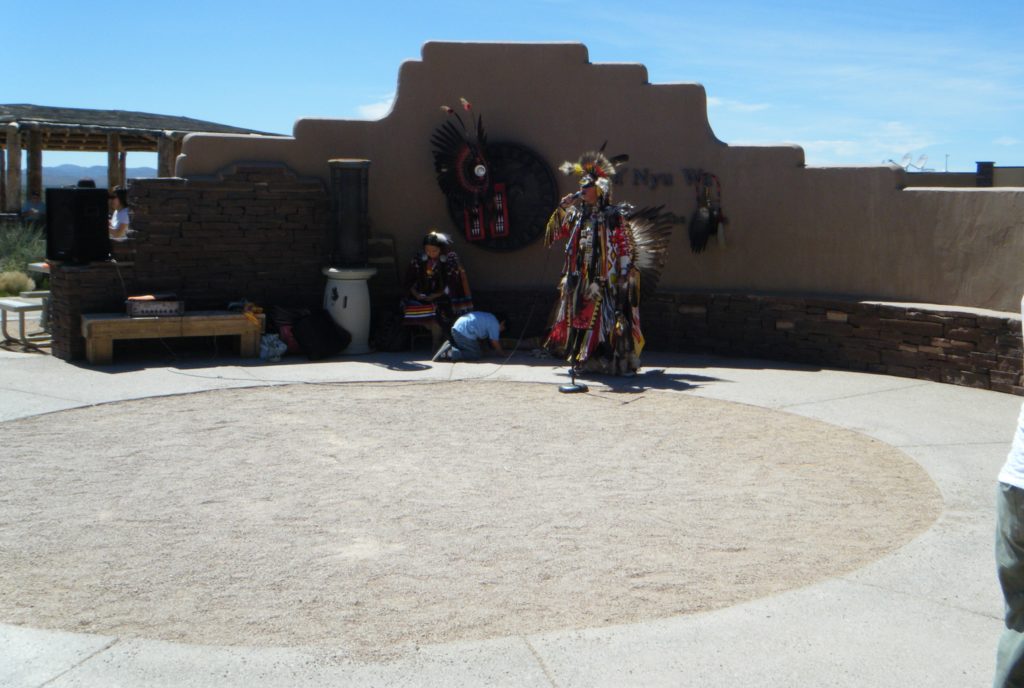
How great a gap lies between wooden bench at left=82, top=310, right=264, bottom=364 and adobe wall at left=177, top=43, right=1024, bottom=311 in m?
1.80

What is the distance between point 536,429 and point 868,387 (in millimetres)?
3548

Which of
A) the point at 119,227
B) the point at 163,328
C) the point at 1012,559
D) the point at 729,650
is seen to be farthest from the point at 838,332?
the point at 1012,559

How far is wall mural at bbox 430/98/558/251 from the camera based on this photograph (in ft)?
42.3

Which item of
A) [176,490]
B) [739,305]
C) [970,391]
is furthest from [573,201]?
[176,490]

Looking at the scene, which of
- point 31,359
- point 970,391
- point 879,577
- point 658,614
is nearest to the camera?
point 658,614

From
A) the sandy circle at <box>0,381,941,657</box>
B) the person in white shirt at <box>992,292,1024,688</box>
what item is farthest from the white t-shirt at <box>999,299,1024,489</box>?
the sandy circle at <box>0,381,941,657</box>

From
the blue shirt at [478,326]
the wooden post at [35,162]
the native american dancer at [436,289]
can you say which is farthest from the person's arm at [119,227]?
the wooden post at [35,162]

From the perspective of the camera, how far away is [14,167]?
78.6ft

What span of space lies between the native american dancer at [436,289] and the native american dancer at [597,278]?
5.10 feet

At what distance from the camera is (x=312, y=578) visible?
5414 mm

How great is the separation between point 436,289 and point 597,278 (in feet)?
7.59

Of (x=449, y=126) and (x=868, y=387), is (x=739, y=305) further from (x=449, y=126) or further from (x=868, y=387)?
(x=449, y=126)

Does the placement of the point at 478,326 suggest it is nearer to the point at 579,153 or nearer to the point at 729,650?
the point at 579,153

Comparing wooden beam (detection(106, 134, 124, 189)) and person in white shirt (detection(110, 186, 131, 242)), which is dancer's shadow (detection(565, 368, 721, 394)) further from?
wooden beam (detection(106, 134, 124, 189))
